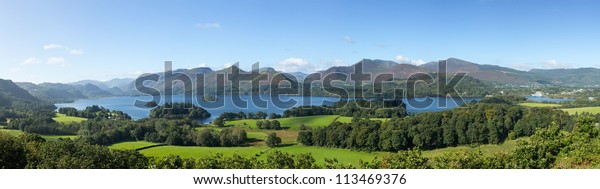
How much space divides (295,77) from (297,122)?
15.2 m

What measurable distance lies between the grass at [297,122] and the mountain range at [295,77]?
300 inches

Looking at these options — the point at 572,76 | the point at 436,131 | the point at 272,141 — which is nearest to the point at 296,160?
the point at 272,141

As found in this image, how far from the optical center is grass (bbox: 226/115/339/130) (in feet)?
127

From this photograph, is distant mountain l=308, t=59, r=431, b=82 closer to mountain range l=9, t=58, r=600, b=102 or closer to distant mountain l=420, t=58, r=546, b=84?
mountain range l=9, t=58, r=600, b=102

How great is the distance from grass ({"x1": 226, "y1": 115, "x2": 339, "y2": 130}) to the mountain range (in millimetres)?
7625

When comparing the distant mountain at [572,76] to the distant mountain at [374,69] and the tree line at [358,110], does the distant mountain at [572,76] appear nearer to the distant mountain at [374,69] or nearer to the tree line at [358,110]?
the distant mountain at [374,69]

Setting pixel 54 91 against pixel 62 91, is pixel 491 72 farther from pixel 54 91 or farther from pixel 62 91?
pixel 54 91

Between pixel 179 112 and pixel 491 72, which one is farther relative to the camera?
pixel 491 72

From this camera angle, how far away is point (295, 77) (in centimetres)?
5450

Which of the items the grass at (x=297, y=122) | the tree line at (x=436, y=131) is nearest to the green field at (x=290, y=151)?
the tree line at (x=436, y=131)

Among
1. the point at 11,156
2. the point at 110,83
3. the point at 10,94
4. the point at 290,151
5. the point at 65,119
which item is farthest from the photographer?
the point at 110,83
